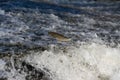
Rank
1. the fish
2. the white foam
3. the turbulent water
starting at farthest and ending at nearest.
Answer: the fish < the white foam < the turbulent water

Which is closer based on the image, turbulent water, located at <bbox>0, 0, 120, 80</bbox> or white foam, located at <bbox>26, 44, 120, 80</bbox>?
turbulent water, located at <bbox>0, 0, 120, 80</bbox>

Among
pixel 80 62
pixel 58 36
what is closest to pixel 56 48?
pixel 80 62

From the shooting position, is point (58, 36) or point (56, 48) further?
point (58, 36)

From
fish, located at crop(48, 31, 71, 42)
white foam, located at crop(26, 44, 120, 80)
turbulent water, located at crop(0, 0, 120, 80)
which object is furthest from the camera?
fish, located at crop(48, 31, 71, 42)

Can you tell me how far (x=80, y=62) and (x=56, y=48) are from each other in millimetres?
700

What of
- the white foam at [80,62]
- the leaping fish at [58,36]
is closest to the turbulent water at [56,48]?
the white foam at [80,62]

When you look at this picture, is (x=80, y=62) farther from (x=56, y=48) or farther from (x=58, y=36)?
(x=58, y=36)

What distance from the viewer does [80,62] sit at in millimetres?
6883

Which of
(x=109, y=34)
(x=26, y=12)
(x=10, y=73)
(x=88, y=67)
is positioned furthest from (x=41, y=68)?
(x=26, y=12)

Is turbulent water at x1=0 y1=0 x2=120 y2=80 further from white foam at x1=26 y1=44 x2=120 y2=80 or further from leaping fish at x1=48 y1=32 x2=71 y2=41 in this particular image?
leaping fish at x1=48 y1=32 x2=71 y2=41

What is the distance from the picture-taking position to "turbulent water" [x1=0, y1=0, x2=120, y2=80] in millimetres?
6289

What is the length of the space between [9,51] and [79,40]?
2.08 m

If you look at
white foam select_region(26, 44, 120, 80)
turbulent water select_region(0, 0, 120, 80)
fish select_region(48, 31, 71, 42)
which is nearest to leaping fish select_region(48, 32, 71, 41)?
fish select_region(48, 31, 71, 42)

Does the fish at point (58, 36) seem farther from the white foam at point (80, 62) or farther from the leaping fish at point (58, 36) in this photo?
the white foam at point (80, 62)
